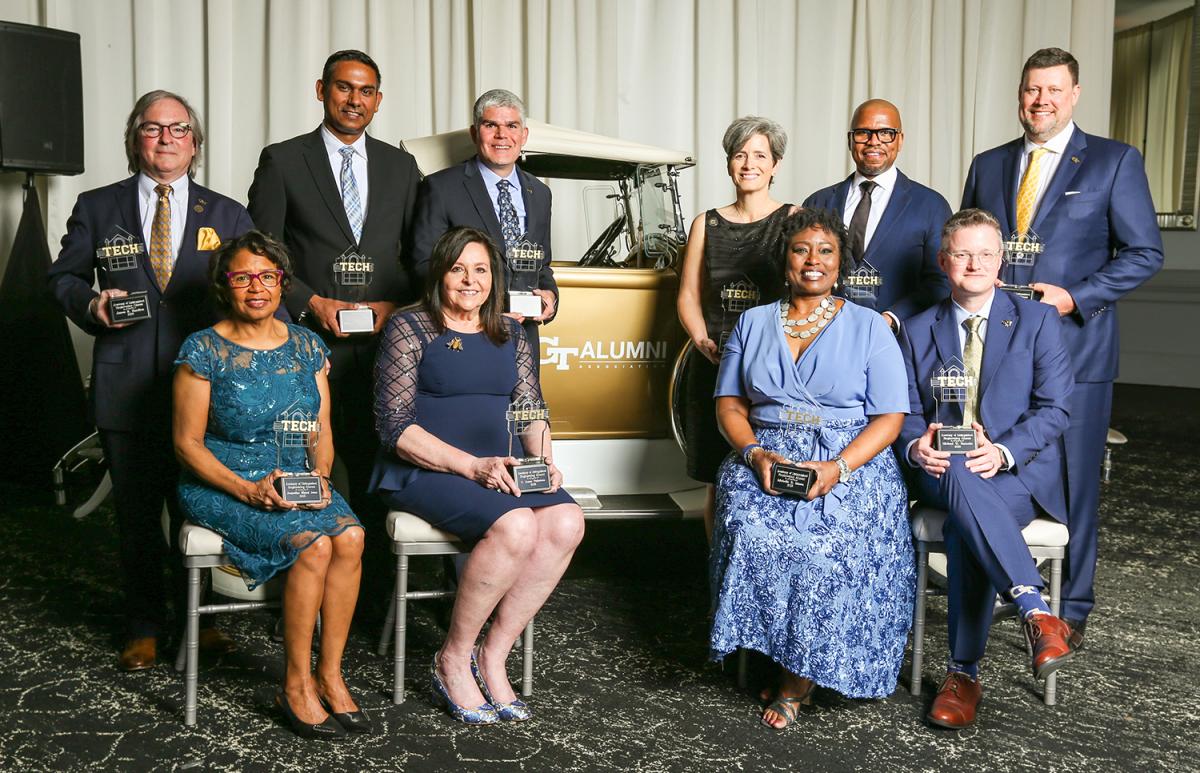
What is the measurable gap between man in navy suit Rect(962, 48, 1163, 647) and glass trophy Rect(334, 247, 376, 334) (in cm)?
186

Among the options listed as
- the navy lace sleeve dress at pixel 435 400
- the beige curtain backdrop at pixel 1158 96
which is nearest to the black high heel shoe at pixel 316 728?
the navy lace sleeve dress at pixel 435 400

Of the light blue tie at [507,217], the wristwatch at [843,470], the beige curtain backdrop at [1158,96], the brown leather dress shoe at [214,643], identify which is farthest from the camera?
the beige curtain backdrop at [1158,96]

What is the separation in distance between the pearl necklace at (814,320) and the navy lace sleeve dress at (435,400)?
0.74 m

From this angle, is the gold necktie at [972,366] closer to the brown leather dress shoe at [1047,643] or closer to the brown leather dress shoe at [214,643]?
the brown leather dress shoe at [1047,643]

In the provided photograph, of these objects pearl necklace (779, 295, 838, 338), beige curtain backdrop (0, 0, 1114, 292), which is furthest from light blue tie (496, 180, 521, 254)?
beige curtain backdrop (0, 0, 1114, 292)

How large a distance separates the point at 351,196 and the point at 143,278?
0.69 metres

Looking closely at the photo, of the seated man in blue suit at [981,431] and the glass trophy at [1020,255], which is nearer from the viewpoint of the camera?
the seated man in blue suit at [981,431]

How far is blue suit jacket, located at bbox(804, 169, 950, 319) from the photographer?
3311 mm

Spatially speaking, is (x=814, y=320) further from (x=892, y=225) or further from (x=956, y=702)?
(x=956, y=702)

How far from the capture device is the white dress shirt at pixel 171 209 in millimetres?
2967

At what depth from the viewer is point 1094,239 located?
10.7 ft

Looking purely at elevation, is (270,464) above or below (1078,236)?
below

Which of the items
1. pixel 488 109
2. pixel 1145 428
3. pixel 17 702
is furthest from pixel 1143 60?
pixel 17 702

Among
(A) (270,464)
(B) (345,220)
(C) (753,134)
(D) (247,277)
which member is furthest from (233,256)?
(C) (753,134)
